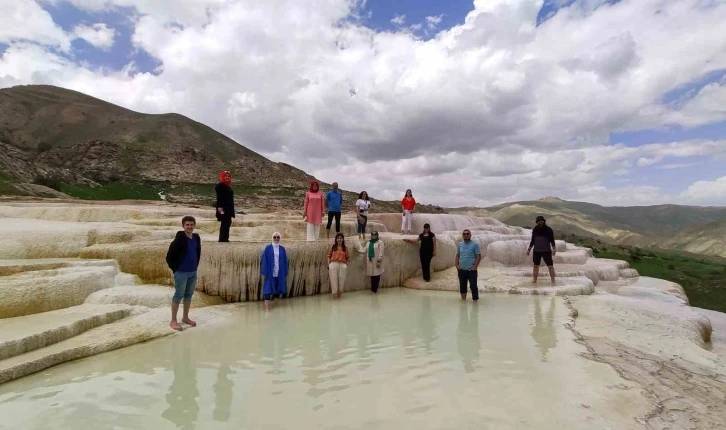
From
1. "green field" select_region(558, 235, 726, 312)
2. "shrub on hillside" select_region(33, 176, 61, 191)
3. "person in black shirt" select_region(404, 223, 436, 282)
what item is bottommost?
"green field" select_region(558, 235, 726, 312)

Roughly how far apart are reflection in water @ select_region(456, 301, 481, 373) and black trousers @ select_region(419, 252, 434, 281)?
8.30 ft

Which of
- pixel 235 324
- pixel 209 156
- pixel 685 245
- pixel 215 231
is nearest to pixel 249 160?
pixel 209 156

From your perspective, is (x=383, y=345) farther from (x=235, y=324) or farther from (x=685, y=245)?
(x=685, y=245)

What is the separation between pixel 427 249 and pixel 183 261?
20.5 ft

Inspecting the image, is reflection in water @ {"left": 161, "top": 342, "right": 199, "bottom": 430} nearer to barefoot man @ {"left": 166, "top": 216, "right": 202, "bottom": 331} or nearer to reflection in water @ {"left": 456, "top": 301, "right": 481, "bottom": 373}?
barefoot man @ {"left": 166, "top": 216, "right": 202, "bottom": 331}

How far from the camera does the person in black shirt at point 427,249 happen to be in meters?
10.8

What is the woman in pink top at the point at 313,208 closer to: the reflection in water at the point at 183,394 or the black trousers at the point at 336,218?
the black trousers at the point at 336,218

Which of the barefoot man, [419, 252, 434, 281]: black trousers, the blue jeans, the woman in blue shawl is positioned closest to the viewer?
the barefoot man

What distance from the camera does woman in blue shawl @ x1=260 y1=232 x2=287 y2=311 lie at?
8414 mm

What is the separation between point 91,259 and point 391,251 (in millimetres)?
6748

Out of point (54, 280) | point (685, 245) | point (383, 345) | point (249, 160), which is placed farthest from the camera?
point (685, 245)

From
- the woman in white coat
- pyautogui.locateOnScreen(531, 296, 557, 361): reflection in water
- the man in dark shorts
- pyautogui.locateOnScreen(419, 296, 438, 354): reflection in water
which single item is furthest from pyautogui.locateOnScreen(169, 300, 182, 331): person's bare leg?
the man in dark shorts

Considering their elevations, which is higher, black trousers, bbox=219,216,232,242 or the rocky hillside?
the rocky hillside

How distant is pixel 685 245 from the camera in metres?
100
